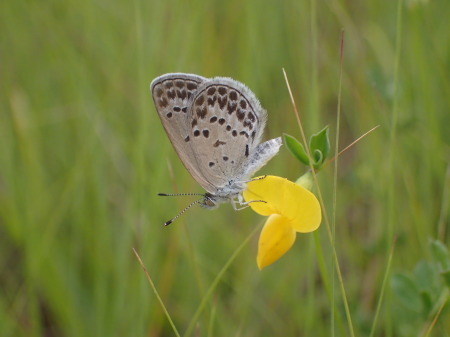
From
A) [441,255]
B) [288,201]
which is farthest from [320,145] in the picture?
[441,255]

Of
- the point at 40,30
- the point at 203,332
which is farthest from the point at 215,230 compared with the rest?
the point at 40,30

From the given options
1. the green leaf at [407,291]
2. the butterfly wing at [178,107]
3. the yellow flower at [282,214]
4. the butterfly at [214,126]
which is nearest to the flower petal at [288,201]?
the yellow flower at [282,214]

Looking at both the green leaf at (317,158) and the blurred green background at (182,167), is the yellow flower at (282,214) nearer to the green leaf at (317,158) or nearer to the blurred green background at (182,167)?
the green leaf at (317,158)

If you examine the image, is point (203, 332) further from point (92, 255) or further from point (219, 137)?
point (219, 137)

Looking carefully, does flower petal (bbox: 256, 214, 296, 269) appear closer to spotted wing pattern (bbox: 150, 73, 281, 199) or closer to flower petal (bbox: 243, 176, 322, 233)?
flower petal (bbox: 243, 176, 322, 233)

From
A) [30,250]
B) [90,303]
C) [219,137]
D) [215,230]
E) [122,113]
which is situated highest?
[219,137]

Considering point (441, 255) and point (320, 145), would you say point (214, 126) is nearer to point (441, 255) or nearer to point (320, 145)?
point (320, 145)
